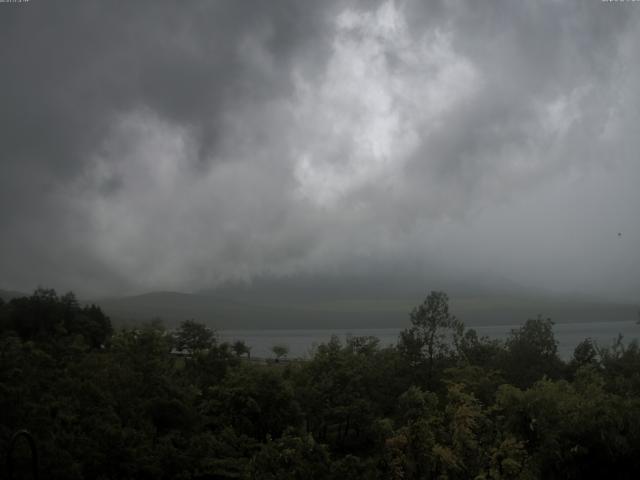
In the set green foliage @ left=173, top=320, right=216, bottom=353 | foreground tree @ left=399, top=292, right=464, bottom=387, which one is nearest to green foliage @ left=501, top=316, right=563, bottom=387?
foreground tree @ left=399, top=292, right=464, bottom=387

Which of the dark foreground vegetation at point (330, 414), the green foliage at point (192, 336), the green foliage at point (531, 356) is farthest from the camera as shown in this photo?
the green foliage at point (192, 336)

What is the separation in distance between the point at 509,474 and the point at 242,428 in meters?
16.0

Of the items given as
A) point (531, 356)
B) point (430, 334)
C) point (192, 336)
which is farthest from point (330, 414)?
point (192, 336)

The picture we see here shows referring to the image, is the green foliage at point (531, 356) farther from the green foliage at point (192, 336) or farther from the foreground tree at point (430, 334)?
the green foliage at point (192, 336)

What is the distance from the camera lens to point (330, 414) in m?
35.8

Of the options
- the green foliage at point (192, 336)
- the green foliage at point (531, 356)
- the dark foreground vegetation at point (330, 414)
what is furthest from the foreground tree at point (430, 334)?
the green foliage at point (192, 336)

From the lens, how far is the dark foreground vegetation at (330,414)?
74.4 ft

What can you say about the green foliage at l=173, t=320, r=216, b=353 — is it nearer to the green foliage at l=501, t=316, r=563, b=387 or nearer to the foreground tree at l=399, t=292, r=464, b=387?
the foreground tree at l=399, t=292, r=464, b=387

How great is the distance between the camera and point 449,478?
2305 centimetres

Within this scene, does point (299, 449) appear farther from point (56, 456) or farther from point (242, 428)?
point (242, 428)

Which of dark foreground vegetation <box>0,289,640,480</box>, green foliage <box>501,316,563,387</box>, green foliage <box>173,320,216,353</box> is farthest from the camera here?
green foliage <box>173,320,216,353</box>

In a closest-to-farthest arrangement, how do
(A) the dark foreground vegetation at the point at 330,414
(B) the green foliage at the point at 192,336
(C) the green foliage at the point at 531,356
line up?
1. (A) the dark foreground vegetation at the point at 330,414
2. (C) the green foliage at the point at 531,356
3. (B) the green foliage at the point at 192,336

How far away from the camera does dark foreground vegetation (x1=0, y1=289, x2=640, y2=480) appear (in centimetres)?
2267

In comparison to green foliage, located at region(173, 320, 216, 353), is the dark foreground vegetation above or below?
below
